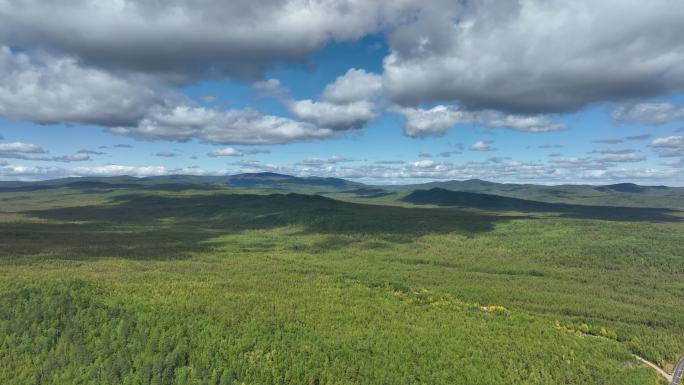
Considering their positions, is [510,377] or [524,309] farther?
[524,309]

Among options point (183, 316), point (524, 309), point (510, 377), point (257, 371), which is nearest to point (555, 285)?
point (524, 309)

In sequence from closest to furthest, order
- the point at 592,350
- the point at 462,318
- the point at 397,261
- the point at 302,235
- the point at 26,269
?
1. the point at 592,350
2. the point at 462,318
3. the point at 26,269
4. the point at 397,261
5. the point at 302,235

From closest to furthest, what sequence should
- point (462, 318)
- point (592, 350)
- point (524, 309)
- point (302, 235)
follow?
point (592, 350)
point (462, 318)
point (524, 309)
point (302, 235)

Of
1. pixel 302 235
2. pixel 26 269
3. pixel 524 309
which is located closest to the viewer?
pixel 524 309

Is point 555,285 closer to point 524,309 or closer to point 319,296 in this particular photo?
point 524,309

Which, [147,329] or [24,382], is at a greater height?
[147,329]

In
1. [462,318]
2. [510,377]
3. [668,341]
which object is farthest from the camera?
[462,318]

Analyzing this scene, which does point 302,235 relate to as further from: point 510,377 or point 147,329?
point 510,377

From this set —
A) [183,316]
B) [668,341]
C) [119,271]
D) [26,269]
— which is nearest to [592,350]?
[668,341]

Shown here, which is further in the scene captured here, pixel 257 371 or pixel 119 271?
pixel 119 271
